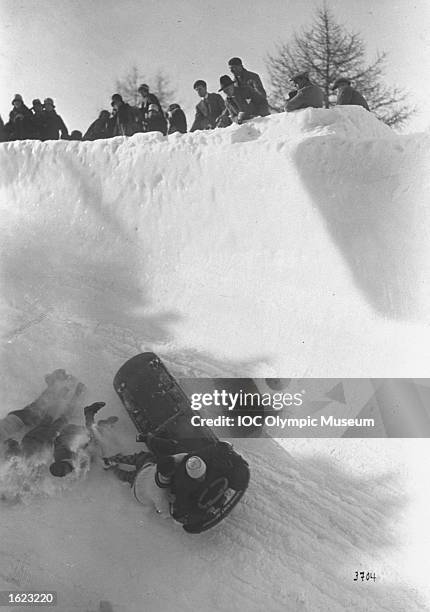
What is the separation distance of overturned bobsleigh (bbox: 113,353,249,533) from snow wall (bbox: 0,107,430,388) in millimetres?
527

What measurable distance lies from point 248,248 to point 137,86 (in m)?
2.22

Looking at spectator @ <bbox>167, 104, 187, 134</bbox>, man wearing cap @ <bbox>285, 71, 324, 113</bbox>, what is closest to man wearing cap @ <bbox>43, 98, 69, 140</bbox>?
spectator @ <bbox>167, 104, 187, 134</bbox>

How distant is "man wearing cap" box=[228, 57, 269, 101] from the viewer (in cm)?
506

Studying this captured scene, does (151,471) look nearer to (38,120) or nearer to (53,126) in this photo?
(38,120)

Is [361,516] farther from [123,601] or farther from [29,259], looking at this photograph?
[29,259]

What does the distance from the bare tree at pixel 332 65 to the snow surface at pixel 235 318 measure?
2.35 feet

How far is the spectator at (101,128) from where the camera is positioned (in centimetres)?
591

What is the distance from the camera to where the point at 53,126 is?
19.6ft

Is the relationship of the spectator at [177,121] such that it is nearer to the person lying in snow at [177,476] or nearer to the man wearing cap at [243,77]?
the man wearing cap at [243,77]

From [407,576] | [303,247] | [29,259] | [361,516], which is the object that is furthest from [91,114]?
[407,576]

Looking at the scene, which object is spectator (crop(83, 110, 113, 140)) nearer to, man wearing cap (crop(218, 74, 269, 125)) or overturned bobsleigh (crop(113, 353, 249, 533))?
man wearing cap (crop(218, 74, 269, 125))

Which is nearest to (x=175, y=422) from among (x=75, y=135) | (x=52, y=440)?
(x=52, y=440)

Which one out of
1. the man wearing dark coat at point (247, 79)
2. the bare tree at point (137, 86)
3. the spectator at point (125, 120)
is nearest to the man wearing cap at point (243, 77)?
the man wearing dark coat at point (247, 79)

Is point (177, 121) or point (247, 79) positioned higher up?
point (247, 79)
